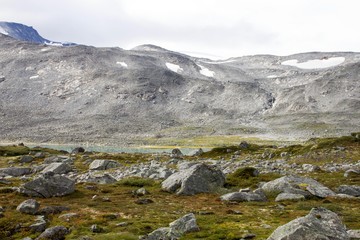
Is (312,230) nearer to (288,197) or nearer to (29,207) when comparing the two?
(288,197)

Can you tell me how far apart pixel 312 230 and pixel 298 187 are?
18.2 metres

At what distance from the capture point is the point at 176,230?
18.4 m

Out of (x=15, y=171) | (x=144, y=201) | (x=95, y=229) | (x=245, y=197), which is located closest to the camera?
(x=95, y=229)

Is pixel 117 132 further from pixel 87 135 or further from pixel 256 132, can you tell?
pixel 256 132

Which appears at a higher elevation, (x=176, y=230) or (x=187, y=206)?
(x=176, y=230)

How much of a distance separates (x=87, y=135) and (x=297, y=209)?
172 m

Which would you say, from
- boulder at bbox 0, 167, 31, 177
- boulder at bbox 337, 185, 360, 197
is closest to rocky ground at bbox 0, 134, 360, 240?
boulder at bbox 337, 185, 360, 197

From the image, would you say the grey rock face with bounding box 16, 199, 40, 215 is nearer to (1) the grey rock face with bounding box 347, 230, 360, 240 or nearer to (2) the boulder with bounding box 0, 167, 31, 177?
(1) the grey rock face with bounding box 347, 230, 360, 240

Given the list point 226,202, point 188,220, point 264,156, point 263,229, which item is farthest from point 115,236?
point 264,156

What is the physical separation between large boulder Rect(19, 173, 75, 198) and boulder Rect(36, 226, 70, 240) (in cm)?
1015

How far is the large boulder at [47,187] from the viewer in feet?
94.5

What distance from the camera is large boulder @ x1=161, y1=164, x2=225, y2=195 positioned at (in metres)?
31.4

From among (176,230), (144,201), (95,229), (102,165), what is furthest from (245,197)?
(102,165)

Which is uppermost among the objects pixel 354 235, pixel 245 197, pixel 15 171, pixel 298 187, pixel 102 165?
pixel 354 235
